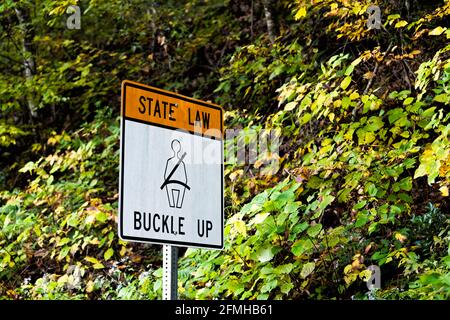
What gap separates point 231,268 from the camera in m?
6.15

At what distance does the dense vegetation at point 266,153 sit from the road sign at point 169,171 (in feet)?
6.59

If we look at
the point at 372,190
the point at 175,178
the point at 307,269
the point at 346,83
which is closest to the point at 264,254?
the point at 307,269

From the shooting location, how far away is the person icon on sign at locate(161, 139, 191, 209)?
3.22 meters

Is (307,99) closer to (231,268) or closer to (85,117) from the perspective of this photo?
(231,268)

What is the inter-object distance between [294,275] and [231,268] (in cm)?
63

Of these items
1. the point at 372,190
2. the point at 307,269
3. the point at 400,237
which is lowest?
the point at 307,269

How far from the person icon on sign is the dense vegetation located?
2163 mm

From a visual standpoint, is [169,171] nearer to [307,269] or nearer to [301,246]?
[301,246]

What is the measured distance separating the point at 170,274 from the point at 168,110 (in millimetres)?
763

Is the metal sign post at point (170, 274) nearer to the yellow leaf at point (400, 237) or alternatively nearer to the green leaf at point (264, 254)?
the green leaf at point (264, 254)

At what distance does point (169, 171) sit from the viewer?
3.25 m

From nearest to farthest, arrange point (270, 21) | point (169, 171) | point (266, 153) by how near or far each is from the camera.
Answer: point (169, 171), point (266, 153), point (270, 21)

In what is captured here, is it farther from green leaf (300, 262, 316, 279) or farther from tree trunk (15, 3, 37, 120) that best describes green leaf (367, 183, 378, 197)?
tree trunk (15, 3, 37, 120)

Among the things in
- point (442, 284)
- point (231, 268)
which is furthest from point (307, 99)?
point (442, 284)
